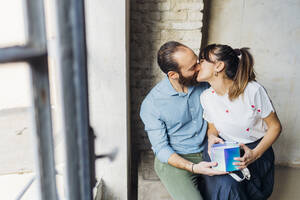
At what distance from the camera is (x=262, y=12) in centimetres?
259

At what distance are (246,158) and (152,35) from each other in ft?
4.09

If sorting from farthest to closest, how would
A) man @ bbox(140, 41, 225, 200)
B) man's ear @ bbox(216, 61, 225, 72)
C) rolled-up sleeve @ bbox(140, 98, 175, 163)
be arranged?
rolled-up sleeve @ bbox(140, 98, 175, 163) → man @ bbox(140, 41, 225, 200) → man's ear @ bbox(216, 61, 225, 72)

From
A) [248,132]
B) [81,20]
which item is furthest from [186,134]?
[81,20]

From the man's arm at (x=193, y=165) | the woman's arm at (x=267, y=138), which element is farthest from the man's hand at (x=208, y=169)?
the woman's arm at (x=267, y=138)

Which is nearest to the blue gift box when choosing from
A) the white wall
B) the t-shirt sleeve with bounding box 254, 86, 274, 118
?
the t-shirt sleeve with bounding box 254, 86, 274, 118

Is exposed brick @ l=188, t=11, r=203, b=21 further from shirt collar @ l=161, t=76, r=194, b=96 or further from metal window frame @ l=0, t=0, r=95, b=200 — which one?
metal window frame @ l=0, t=0, r=95, b=200

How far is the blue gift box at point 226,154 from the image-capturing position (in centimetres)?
165

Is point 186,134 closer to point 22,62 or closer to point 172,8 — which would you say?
point 172,8

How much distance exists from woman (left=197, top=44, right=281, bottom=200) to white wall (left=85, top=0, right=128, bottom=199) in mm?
547

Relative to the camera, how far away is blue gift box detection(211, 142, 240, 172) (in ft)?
5.41

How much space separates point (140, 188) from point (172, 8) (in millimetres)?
1469

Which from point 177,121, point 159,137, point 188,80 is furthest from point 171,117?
point 188,80

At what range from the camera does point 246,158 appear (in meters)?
1.71

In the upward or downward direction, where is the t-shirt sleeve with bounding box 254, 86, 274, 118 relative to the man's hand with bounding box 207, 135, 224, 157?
upward
